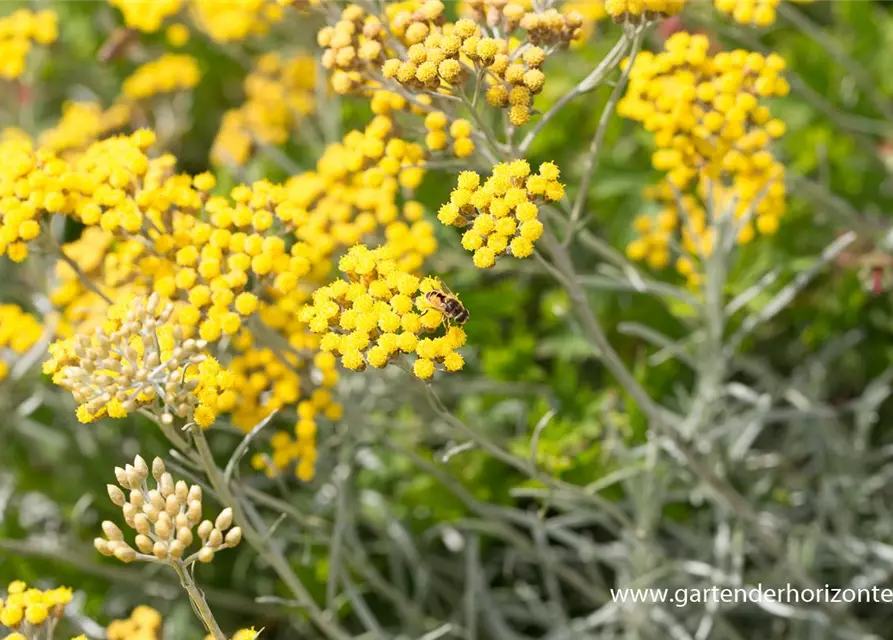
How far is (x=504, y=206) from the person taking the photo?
219cm

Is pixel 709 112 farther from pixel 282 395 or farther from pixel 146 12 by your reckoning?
pixel 146 12

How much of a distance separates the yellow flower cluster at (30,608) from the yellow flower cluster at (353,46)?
1455 millimetres

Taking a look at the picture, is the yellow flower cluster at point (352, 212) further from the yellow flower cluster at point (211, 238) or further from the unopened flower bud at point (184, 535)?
the unopened flower bud at point (184, 535)

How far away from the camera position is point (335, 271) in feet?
12.0

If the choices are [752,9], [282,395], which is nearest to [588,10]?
[752,9]

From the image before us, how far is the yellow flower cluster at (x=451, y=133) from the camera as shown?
2.43 meters

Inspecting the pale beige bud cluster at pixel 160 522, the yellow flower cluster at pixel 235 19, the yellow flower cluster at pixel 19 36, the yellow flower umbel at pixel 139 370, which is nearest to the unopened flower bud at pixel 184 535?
the pale beige bud cluster at pixel 160 522

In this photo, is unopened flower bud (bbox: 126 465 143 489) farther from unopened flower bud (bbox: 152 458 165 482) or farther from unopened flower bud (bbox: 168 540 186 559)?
unopened flower bud (bbox: 168 540 186 559)

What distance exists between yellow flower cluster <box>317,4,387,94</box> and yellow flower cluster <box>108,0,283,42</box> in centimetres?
117

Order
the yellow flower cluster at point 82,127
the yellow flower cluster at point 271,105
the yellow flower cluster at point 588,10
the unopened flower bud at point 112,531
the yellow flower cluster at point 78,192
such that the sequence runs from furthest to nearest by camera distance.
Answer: the yellow flower cluster at point 271,105
the yellow flower cluster at point 82,127
the yellow flower cluster at point 588,10
the yellow flower cluster at point 78,192
the unopened flower bud at point 112,531

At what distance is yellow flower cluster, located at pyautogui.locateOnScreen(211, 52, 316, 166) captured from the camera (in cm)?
469

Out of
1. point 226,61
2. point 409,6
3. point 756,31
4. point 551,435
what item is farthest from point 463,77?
point 226,61

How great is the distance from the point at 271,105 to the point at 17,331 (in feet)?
6.20

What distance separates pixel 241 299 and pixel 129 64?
12.7 ft
